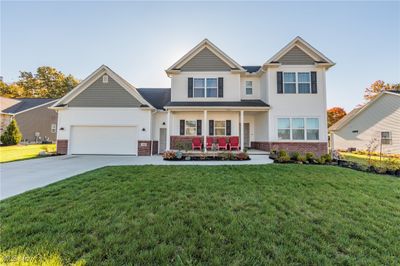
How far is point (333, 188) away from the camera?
543 centimetres

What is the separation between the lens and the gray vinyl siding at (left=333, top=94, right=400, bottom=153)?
16031mm

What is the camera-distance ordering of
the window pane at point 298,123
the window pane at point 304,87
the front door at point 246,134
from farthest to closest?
the front door at point 246,134
the window pane at point 304,87
the window pane at point 298,123

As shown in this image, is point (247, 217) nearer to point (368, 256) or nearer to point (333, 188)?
point (368, 256)

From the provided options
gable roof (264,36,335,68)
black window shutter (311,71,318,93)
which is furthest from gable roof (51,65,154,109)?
black window shutter (311,71,318,93)

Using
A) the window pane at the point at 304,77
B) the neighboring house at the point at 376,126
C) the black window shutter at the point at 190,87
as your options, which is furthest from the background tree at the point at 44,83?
the neighboring house at the point at 376,126

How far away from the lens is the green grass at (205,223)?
7.95 ft

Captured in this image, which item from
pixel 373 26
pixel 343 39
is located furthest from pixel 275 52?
pixel 373 26

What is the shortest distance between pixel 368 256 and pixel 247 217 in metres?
1.80

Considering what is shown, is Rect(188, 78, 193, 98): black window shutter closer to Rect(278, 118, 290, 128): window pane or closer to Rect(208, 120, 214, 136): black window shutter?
Rect(208, 120, 214, 136): black window shutter

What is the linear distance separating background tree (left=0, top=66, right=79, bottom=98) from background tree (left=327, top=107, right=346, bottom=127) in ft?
176

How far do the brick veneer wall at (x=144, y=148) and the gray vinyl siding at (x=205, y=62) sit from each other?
261 inches

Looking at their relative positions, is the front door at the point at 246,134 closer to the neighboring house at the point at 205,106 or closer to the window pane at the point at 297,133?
the neighboring house at the point at 205,106

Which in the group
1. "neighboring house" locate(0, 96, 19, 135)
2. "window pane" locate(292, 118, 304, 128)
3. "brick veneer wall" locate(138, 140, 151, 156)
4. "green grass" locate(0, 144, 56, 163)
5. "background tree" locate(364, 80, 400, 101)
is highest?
"background tree" locate(364, 80, 400, 101)

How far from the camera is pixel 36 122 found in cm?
2553
